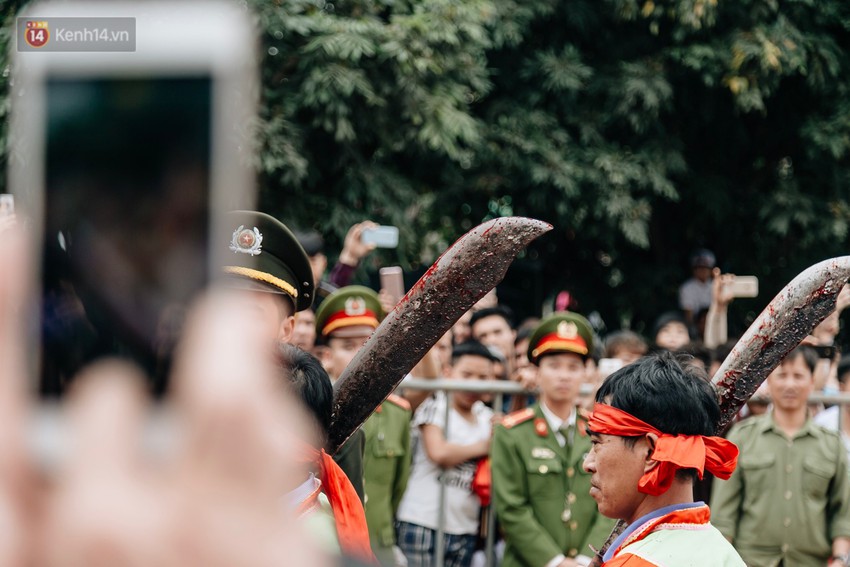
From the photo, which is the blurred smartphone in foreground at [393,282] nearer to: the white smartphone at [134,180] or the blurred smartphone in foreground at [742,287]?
the blurred smartphone in foreground at [742,287]

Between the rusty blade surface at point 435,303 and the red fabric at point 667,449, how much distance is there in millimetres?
673

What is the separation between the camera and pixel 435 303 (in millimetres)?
2229

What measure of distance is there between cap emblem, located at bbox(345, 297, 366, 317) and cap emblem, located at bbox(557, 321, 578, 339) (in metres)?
0.90

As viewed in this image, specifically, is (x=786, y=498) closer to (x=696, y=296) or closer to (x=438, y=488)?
(x=438, y=488)

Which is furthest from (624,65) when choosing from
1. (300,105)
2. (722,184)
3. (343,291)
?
(343,291)

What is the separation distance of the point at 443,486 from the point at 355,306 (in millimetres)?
914

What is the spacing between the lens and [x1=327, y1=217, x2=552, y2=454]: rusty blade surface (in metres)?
2.15

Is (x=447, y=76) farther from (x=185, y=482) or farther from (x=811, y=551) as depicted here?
(x=185, y=482)

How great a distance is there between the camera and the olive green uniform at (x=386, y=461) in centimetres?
489

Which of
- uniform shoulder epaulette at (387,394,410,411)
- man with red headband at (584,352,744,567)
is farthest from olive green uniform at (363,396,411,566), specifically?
man with red headband at (584,352,744,567)

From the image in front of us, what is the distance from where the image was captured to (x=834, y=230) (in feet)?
34.2

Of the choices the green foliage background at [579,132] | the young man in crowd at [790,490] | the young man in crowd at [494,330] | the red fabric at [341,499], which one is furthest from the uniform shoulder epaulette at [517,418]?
the green foliage background at [579,132]

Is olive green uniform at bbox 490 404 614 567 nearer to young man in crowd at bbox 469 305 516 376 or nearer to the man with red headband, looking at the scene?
young man in crowd at bbox 469 305 516 376

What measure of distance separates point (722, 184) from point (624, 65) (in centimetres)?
170
